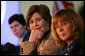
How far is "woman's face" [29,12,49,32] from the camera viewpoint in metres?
1.32

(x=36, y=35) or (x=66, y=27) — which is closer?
(x=66, y=27)

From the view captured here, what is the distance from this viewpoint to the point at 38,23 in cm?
132

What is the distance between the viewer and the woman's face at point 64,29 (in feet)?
3.25

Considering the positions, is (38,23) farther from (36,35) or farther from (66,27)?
(66,27)

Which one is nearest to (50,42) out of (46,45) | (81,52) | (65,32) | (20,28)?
(46,45)

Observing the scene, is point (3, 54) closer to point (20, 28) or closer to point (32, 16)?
point (32, 16)

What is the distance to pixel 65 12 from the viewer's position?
1.03 m

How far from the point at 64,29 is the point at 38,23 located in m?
0.34

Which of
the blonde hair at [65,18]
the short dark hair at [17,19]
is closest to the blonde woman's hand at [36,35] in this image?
the blonde hair at [65,18]

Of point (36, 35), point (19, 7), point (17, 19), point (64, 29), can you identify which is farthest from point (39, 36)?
point (19, 7)

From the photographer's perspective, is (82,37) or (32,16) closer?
(82,37)

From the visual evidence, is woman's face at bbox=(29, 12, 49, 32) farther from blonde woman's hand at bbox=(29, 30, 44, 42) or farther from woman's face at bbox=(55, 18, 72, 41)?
woman's face at bbox=(55, 18, 72, 41)

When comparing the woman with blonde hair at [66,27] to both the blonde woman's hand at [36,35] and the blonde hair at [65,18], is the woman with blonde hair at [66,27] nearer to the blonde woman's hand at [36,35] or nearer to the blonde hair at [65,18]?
the blonde hair at [65,18]

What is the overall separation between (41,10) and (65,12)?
12.7 inches
